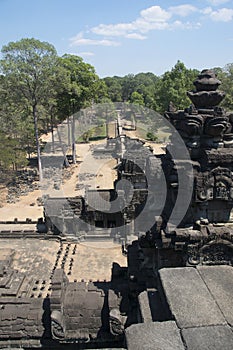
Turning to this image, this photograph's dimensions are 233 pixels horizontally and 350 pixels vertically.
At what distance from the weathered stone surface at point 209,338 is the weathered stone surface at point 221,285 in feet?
0.94

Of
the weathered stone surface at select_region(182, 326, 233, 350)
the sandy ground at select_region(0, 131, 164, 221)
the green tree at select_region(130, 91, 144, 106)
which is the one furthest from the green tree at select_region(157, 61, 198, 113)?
the weathered stone surface at select_region(182, 326, 233, 350)

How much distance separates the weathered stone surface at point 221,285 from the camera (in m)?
4.82

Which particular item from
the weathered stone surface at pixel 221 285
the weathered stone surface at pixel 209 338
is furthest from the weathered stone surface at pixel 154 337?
the weathered stone surface at pixel 221 285

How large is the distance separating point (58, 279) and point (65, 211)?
12.6 metres

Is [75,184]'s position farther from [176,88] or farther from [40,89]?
[176,88]

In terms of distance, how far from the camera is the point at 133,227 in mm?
21781

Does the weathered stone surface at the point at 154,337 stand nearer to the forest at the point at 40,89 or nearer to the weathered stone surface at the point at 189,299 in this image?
the weathered stone surface at the point at 189,299

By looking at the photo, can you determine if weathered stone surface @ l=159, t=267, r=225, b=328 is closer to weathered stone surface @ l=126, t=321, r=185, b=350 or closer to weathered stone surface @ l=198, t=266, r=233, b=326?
weathered stone surface @ l=198, t=266, r=233, b=326

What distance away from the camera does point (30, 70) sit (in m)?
31.3

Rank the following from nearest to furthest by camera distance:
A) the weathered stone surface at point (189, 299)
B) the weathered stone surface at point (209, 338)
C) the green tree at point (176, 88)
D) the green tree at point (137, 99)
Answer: the weathered stone surface at point (209, 338), the weathered stone surface at point (189, 299), the green tree at point (176, 88), the green tree at point (137, 99)

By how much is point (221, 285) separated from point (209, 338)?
1.66 metres

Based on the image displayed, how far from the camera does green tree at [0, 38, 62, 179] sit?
30.8 metres

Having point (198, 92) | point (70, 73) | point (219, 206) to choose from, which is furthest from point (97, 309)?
point (70, 73)

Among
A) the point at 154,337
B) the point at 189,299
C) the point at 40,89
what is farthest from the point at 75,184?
the point at 154,337
